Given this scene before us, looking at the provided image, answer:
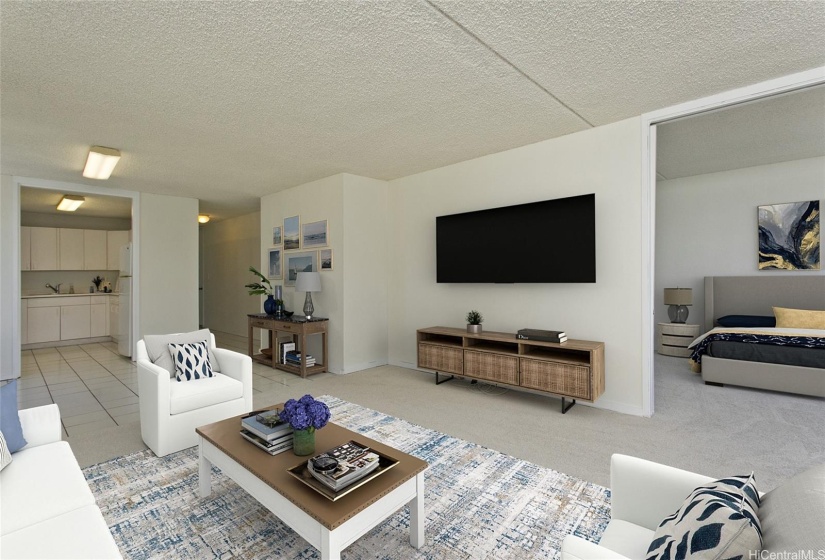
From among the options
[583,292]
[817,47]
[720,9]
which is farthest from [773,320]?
[720,9]

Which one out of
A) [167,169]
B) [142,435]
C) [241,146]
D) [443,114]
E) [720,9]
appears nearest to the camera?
[720,9]

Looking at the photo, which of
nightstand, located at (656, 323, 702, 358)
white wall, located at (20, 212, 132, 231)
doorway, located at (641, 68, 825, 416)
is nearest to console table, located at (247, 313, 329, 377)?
doorway, located at (641, 68, 825, 416)

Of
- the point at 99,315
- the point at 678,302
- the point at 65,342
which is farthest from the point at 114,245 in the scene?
the point at 678,302

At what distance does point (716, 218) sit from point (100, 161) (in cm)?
805

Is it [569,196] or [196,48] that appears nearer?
[196,48]

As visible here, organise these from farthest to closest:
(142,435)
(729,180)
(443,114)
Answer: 1. (729,180)
2. (443,114)
3. (142,435)

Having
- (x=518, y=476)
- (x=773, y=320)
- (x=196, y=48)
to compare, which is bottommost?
(x=518, y=476)

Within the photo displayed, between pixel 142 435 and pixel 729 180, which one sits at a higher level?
pixel 729 180

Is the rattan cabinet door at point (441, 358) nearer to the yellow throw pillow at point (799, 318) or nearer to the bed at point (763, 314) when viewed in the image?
the bed at point (763, 314)

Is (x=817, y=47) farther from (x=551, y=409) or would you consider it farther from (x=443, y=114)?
(x=551, y=409)

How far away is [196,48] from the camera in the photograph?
2264mm

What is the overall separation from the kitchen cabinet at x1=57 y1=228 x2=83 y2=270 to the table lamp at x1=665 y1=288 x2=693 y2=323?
423 inches

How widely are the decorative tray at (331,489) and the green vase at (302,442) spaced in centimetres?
9

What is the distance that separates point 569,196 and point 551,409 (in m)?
2.06
